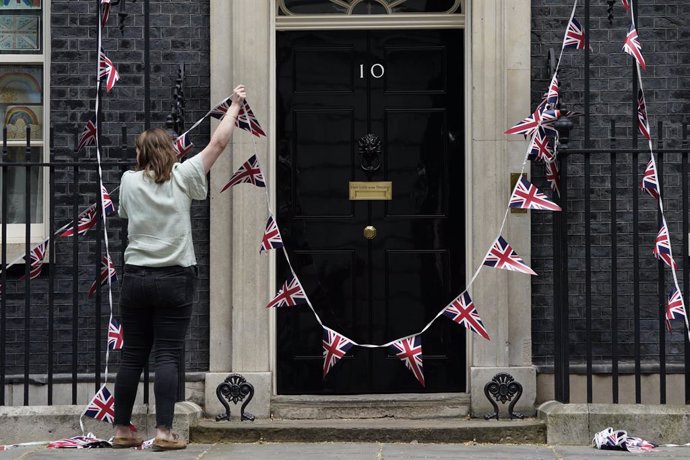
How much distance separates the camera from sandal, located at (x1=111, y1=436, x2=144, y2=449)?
7.02 meters

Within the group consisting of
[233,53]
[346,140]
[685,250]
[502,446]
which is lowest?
[502,446]

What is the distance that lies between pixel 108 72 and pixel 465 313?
8.76 ft

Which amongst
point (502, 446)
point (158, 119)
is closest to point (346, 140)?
point (158, 119)

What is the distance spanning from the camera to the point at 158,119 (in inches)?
320

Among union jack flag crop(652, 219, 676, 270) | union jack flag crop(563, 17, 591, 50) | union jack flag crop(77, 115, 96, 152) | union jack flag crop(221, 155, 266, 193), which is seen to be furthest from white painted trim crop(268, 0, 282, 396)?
union jack flag crop(652, 219, 676, 270)

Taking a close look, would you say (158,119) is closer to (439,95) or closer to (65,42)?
(65,42)

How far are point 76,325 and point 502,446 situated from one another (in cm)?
270

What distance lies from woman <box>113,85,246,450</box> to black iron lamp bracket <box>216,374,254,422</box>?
99 centimetres

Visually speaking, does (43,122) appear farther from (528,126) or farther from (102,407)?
(528,126)

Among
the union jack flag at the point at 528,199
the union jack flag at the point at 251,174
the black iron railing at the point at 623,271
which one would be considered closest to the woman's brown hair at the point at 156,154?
the union jack flag at the point at 251,174

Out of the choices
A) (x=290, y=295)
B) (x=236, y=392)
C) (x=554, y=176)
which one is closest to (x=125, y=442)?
(x=236, y=392)

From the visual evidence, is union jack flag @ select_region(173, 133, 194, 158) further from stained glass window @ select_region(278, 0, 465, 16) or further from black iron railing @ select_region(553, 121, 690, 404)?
black iron railing @ select_region(553, 121, 690, 404)

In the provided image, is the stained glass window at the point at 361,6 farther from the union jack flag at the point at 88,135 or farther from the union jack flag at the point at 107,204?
the union jack flag at the point at 107,204

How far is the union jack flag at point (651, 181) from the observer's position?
24.7 ft
